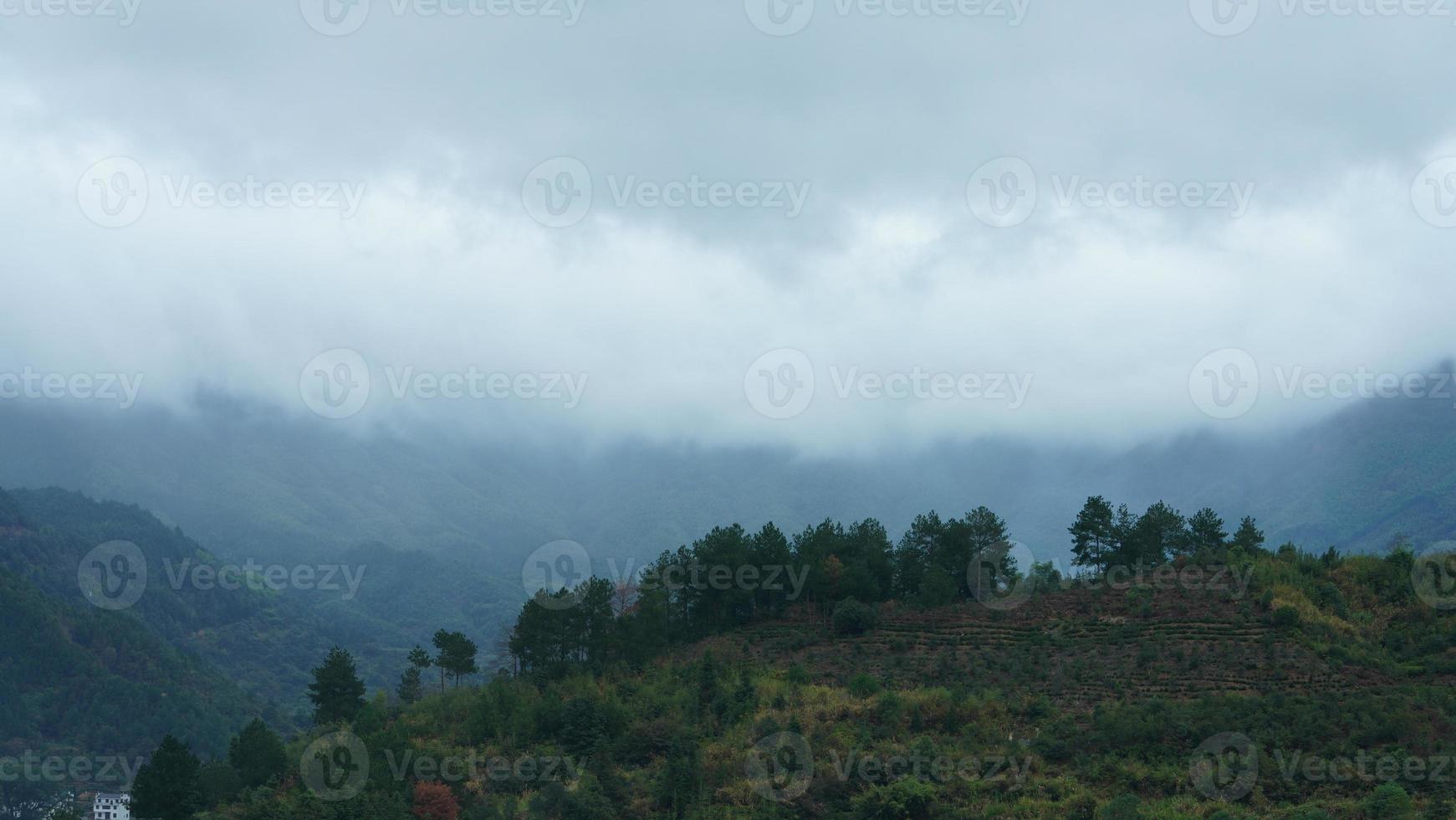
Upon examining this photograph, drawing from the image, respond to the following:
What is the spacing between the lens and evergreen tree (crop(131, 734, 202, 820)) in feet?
164

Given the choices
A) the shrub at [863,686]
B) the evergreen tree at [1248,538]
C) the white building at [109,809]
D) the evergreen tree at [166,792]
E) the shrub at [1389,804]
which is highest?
the evergreen tree at [1248,538]

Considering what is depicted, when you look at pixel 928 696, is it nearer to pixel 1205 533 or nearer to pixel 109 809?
pixel 1205 533

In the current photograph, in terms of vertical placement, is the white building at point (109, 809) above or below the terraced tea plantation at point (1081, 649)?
below

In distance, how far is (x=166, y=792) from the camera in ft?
164

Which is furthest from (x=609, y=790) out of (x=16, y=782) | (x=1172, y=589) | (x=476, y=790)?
(x=16, y=782)

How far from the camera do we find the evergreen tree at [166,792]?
1962 inches

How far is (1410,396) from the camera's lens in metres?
189

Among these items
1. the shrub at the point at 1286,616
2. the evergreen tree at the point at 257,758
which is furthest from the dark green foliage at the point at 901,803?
the evergreen tree at the point at 257,758


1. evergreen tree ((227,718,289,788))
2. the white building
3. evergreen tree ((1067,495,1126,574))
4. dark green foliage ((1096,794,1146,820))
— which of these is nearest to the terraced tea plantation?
evergreen tree ((1067,495,1126,574))

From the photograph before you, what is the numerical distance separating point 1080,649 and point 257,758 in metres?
39.1

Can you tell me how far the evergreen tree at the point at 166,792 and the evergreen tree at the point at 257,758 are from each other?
93.2 inches

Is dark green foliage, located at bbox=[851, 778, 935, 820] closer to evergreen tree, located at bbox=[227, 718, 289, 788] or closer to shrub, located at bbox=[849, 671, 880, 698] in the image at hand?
shrub, located at bbox=[849, 671, 880, 698]

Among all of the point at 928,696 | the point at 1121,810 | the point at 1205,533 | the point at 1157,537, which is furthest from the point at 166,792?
the point at 1205,533

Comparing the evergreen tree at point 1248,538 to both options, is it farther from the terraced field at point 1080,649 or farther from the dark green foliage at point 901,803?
the dark green foliage at point 901,803
